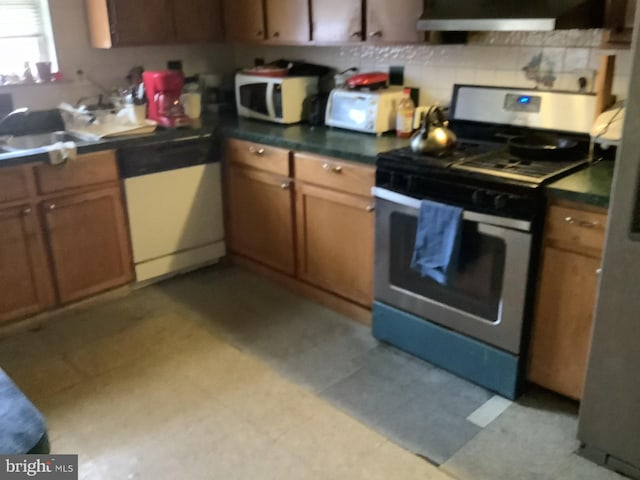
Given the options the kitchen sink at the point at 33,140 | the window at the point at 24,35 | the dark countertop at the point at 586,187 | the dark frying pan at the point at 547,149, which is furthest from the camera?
the window at the point at 24,35

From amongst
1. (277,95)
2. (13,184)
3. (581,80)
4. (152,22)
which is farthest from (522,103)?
(13,184)

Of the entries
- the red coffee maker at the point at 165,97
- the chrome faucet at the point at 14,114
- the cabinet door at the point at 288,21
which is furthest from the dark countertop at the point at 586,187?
the chrome faucet at the point at 14,114

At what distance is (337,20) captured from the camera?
10.3 ft

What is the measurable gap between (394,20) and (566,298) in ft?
4.94

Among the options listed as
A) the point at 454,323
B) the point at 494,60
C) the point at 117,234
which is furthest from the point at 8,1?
the point at 454,323

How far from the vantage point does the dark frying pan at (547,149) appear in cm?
247

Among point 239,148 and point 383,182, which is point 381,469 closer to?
point 383,182

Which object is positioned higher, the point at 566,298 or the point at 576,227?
the point at 576,227

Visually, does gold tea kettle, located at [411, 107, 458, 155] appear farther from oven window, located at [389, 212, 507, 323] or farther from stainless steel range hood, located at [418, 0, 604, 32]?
stainless steel range hood, located at [418, 0, 604, 32]

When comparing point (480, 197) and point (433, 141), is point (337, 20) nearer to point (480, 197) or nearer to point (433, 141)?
point (433, 141)

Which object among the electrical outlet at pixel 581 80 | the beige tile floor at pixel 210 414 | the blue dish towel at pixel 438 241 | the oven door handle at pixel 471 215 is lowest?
the beige tile floor at pixel 210 414

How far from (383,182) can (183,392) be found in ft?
4.09

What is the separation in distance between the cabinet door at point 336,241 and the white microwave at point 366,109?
0.43 meters

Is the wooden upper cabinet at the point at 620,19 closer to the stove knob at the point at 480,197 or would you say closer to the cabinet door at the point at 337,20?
the stove knob at the point at 480,197
